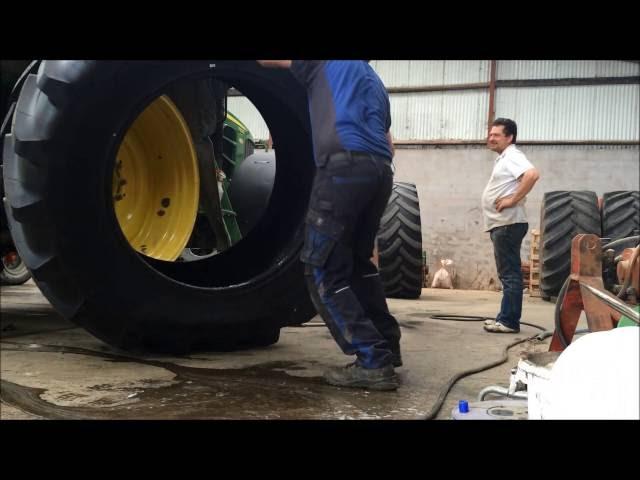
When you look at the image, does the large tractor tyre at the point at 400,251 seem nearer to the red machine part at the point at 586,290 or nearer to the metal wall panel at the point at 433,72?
the red machine part at the point at 586,290

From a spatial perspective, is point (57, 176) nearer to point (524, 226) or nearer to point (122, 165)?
point (122, 165)

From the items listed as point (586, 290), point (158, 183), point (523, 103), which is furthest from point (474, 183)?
point (586, 290)

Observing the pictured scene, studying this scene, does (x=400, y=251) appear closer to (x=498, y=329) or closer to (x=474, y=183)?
(x=498, y=329)

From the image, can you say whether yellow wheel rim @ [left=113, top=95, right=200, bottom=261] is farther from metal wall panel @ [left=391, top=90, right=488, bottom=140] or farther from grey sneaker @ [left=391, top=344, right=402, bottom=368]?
metal wall panel @ [left=391, top=90, right=488, bottom=140]

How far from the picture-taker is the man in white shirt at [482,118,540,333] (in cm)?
451

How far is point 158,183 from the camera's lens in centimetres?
372

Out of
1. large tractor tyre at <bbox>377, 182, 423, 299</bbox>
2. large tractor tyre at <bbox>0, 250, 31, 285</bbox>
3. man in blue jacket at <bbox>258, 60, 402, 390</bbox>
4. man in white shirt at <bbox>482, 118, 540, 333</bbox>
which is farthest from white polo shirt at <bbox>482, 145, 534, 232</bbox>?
large tractor tyre at <bbox>0, 250, 31, 285</bbox>

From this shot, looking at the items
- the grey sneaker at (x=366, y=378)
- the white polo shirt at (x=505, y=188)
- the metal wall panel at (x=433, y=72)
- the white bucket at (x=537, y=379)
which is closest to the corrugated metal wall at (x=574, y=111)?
the metal wall panel at (x=433, y=72)

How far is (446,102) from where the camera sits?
12031 mm

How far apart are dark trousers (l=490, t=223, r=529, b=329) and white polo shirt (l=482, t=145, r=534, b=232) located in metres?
0.05

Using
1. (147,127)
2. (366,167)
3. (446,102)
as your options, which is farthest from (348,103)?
(446,102)

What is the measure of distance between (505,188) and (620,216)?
2.80 metres

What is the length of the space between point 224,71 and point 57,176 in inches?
31.0

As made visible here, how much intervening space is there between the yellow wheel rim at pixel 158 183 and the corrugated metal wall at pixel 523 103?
867 cm
